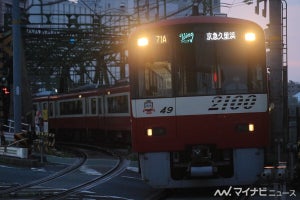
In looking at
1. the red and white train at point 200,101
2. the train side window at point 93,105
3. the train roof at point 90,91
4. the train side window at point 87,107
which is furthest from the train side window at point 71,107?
the red and white train at point 200,101

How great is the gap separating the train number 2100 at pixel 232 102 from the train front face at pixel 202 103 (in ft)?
0.06

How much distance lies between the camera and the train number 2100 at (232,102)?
10.1 meters

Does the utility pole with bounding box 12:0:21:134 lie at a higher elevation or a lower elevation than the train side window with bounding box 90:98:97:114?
higher

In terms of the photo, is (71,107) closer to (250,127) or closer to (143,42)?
(143,42)

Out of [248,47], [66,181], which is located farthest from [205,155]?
[66,181]

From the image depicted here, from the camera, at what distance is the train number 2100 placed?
10.1 metres

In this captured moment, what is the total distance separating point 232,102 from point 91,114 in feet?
69.9

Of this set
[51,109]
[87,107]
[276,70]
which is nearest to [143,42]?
[276,70]

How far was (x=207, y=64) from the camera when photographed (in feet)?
33.4

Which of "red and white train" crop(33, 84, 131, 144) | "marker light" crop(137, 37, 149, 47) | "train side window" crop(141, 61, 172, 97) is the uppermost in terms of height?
"marker light" crop(137, 37, 149, 47)

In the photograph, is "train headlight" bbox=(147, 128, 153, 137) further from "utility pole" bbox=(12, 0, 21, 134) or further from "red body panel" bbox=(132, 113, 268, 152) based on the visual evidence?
"utility pole" bbox=(12, 0, 21, 134)

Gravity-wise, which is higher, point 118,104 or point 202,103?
point 202,103

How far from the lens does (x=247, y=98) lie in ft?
33.3

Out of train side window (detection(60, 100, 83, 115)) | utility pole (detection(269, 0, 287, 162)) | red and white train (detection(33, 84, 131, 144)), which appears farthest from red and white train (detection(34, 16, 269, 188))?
train side window (detection(60, 100, 83, 115))
